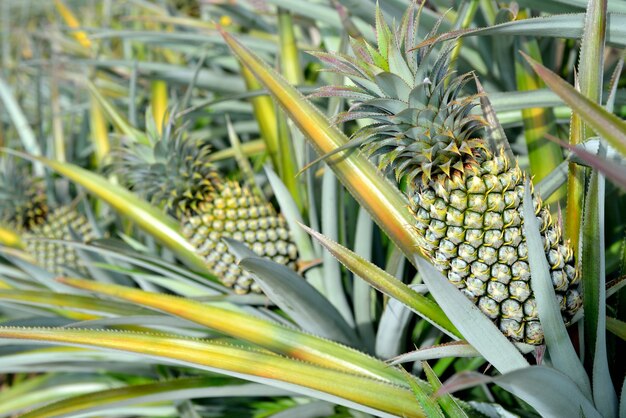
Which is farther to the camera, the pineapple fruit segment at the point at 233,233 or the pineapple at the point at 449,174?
the pineapple fruit segment at the point at 233,233

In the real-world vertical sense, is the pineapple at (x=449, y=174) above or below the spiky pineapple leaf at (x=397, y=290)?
above

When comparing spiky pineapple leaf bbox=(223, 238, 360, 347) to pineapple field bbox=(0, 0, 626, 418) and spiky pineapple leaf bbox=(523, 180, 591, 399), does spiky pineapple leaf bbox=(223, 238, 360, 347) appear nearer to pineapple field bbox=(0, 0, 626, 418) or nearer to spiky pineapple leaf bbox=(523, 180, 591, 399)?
pineapple field bbox=(0, 0, 626, 418)

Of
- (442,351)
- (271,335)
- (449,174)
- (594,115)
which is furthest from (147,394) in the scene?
(594,115)

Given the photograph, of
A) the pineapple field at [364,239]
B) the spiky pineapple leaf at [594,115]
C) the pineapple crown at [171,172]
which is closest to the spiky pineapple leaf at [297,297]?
the pineapple field at [364,239]

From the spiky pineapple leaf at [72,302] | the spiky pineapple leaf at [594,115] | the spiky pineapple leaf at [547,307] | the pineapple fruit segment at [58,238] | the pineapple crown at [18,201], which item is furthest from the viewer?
the pineapple crown at [18,201]

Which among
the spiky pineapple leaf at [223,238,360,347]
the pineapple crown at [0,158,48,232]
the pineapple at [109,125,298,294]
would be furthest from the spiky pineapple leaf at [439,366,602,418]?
the pineapple crown at [0,158,48,232]

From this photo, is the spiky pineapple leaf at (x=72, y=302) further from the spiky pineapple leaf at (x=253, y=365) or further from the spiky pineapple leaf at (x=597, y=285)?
the spiky pineapple leaf at (x=597, y=285)

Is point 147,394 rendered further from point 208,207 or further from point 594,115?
point 594,115
